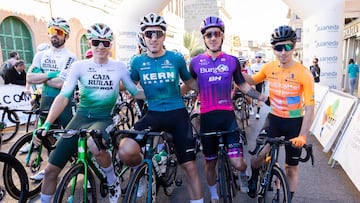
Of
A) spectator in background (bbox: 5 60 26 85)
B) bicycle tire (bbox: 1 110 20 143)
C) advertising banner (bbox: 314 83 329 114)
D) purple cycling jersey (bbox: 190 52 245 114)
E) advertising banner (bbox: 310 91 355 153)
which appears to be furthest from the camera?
spectator in background (bbox: 5 60 26 85)

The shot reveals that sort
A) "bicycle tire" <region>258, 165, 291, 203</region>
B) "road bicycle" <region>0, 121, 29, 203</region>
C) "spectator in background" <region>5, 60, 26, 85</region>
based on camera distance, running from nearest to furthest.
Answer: "bicycle tire" <region>258, 165, 291, 203</region>, "road bicycle" <region>0, 121, 29, 203</region>, "spectator in background" <region>5, 60, 26, 85</region>

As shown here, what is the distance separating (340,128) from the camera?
16.5ft

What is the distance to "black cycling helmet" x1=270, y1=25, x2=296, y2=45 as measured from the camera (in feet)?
9.68

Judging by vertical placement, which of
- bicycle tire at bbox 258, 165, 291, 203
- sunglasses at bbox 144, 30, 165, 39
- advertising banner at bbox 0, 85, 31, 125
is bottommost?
bicycle tire at bbox 258, 165, 291, 203

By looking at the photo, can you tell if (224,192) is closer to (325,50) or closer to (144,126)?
(144,126)

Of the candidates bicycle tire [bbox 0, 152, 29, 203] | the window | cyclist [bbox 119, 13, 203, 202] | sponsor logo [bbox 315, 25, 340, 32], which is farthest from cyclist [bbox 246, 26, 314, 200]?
the window

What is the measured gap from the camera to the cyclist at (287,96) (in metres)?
2.96

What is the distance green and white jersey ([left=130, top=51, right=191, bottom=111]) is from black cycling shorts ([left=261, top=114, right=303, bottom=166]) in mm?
1115

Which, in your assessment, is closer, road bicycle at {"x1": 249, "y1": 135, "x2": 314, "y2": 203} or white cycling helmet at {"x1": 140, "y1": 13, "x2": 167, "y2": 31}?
road bicycle at {"x1": 249, "y1": 135, "x2": 314, "y2": 203}

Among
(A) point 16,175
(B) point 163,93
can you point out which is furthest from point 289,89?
(A) point 16,175

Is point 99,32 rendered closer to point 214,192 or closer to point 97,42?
point 97,42

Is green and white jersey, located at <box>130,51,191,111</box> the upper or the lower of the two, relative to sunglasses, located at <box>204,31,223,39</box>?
lower

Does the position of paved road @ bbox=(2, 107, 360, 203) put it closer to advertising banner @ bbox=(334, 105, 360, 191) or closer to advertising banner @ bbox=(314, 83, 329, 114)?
advertising banner @ bbox=(334, 105, 360, 191)

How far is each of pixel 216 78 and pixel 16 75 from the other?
755cm
